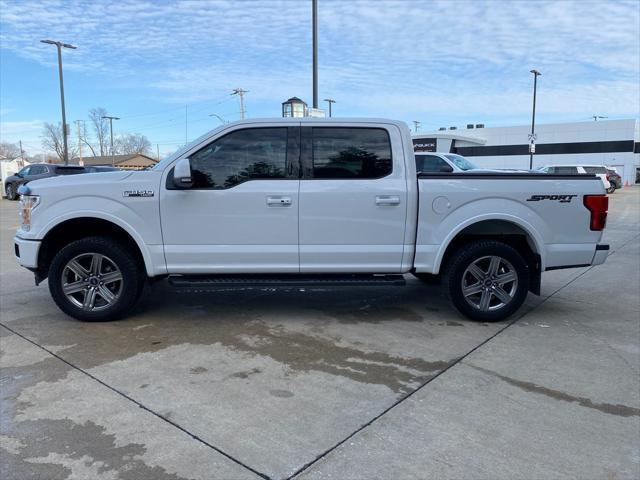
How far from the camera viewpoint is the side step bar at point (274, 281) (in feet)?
16.9

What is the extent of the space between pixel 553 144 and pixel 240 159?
59.7 m

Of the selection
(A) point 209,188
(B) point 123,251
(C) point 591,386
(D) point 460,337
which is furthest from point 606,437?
(B) point 123,251

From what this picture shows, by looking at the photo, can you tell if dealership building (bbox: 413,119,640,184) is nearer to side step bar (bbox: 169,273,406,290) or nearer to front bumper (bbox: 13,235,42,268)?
side step bar (bbox: 169,273,406,290)

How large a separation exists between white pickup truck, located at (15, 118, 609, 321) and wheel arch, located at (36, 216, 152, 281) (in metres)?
0.01

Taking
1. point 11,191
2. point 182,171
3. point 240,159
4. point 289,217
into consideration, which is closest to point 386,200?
point 289,217

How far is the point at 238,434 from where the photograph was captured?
320 centimetres

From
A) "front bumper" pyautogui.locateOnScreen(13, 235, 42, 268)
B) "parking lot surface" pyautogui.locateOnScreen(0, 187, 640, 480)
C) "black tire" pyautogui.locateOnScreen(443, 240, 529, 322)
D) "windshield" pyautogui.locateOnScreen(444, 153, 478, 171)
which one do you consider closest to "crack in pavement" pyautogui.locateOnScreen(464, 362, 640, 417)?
"parking lot surface" pyautogui.locateOnScreen(0, 187, 640, 480)

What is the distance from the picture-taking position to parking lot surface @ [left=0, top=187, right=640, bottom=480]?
293 centimetres

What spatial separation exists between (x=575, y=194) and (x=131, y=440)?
4596 mm

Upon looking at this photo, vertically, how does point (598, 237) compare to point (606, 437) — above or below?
above

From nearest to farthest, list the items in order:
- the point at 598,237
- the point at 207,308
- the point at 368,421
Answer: the point at 368,421 → the point at 598,237 → the point at 207,308

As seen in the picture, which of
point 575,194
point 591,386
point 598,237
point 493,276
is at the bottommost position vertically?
point 591,386

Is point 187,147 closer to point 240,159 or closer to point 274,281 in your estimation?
point 240,159

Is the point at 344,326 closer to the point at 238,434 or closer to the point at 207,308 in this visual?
the point at 207,308
